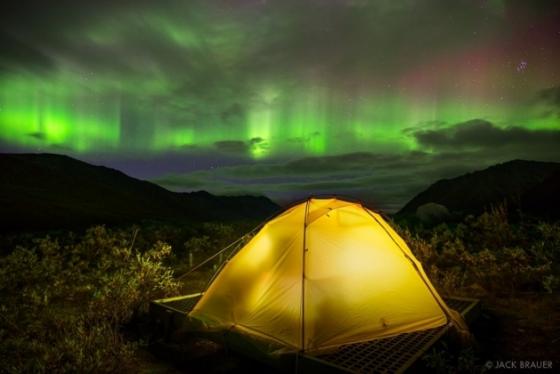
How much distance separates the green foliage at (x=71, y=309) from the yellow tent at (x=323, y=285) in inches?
61.5

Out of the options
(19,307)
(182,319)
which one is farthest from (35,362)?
(19,307)

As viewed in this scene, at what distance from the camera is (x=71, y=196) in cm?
11656

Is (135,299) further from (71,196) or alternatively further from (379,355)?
(71,196)

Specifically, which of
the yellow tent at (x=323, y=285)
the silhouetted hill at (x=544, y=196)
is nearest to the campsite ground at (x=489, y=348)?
the yellow tent at (x=323, y=285)

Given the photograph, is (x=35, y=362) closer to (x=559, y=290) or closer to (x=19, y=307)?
(x=19, y=307)

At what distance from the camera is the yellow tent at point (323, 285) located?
5.34 meters

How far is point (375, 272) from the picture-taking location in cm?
592

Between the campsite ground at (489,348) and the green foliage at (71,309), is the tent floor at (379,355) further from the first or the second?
the green foliage at (71,309)

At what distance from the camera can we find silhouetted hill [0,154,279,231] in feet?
243

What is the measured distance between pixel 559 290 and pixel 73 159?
195 meters

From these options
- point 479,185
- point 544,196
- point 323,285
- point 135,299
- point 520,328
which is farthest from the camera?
point 479,185

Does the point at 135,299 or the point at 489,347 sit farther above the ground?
the point at 135,299

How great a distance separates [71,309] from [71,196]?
410 ft

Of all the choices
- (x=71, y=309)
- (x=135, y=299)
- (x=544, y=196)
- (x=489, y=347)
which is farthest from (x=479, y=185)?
(x=71, y=309)
